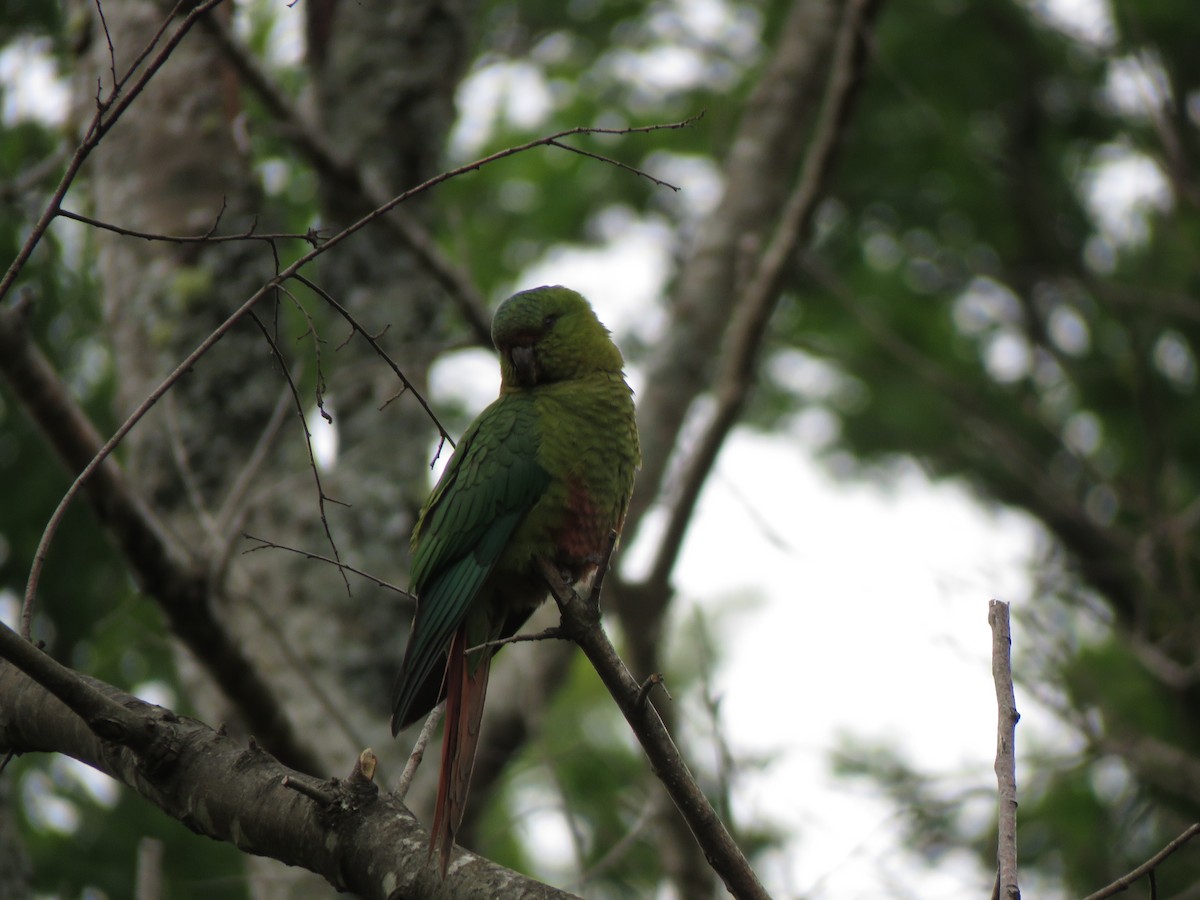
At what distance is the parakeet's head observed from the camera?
12.9ft

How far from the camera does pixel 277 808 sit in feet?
7.23

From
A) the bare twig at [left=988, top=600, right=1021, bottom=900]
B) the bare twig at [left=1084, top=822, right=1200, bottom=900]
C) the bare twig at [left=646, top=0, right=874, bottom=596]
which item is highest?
the bare twig at [left=646, top=0, right=874, bottom=596]

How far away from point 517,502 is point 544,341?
71cm

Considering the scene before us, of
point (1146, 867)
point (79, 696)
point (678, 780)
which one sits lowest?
point (1146, 867)

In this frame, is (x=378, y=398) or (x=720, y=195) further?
(x=720, y=195)

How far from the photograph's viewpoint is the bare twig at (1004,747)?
1.89m

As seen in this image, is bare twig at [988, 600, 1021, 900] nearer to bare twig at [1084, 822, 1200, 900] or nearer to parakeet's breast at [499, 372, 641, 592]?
bare twig at [1084, 822, 1200, 900]

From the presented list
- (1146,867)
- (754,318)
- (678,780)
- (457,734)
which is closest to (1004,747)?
(1146,867)

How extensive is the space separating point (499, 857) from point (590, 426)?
193 inches

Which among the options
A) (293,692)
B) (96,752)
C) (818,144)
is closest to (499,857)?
(293,692)

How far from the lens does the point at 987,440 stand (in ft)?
18.8

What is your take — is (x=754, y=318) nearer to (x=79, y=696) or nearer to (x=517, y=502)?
(x=517, y=502)

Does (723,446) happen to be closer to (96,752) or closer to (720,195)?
(720,195)

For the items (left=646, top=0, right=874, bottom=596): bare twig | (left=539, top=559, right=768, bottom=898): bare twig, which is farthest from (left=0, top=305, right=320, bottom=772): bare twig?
(left=646, top=0, right=874, bottom=596): bare twig
